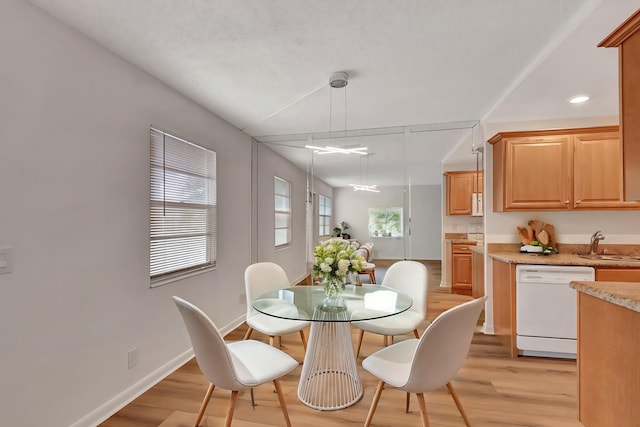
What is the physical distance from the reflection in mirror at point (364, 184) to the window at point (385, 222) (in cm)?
2

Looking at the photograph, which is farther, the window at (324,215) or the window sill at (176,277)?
the window at (324,215)

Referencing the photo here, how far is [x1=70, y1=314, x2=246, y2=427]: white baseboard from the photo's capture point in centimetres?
198

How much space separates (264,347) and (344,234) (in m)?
2.62

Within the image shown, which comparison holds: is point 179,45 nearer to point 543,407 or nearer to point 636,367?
point 636,367

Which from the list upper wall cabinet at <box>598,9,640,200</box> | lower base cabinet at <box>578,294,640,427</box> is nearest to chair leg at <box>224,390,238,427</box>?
lower base cabinet at <box>578,294,640,427</box>

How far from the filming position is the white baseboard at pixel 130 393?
1.98 meters

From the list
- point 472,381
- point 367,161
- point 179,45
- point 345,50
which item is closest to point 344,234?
point 367,161

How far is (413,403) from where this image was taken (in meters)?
2.21

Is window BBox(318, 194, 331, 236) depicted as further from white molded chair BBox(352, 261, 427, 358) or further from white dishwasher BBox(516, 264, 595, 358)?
white dishwasher BBox(516, 264, 595, 358)

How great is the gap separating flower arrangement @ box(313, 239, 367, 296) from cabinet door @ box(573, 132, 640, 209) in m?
2.63

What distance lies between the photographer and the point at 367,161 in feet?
14.9

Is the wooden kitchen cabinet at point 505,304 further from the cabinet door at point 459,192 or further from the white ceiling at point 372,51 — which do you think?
the cabinet door at point 459,192

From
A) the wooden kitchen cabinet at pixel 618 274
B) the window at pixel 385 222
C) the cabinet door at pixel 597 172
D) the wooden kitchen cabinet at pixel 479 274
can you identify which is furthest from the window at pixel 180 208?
the cabinet door at pixel 597 172

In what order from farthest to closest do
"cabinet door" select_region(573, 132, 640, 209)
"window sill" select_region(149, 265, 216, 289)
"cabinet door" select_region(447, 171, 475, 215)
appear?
"cabinet door" select_region(447, 171, 475, 215) < "cabinet door" select_region(573, 132, 640, 209) < "window sill" select_region(149, 265, 216, 289)
